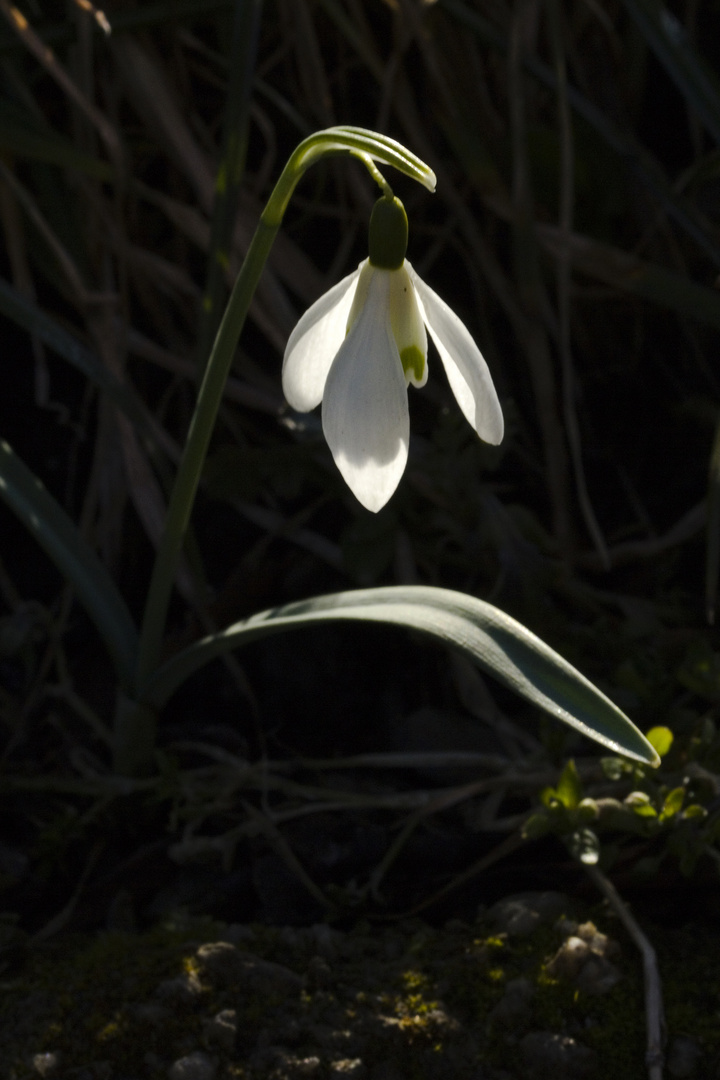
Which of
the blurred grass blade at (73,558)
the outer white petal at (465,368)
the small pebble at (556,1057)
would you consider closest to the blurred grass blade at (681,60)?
the outer white petal at (465,368)

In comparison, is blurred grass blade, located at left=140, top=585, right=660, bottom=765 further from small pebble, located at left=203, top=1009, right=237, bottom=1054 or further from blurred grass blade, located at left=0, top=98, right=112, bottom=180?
blurred grass blade, located at left=0, top=98, right=112, bottom=180

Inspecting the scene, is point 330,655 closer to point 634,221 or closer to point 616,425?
point 616,425

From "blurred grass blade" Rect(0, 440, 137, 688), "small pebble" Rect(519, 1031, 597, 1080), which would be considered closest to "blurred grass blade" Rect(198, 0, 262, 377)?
"blurred grass blade" Rect(0, 440, 137, 688)

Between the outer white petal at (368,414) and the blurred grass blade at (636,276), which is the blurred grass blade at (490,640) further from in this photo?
the blurred grass blade at (636,276)

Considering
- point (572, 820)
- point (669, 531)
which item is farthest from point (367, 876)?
point (669, 531)

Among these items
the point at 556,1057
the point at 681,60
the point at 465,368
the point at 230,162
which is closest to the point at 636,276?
the point at 681,60
